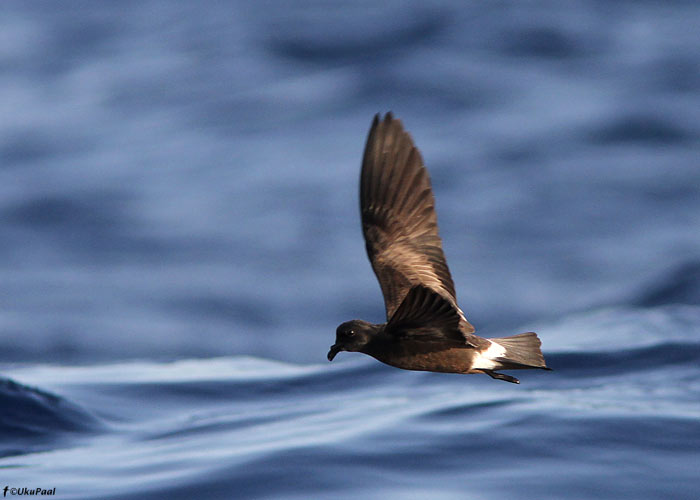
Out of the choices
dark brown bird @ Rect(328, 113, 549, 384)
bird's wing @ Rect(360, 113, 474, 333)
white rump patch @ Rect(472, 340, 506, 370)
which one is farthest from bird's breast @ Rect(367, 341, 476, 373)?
bird's wing @ Rect(360, 113, 474, 333)

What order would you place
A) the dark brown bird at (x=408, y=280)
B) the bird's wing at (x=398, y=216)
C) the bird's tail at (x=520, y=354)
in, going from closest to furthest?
the dark brown bird at (x=408, y=280)
the bird's tail at (x=520, y=354)
the bird's wing at (x=398, y=216)

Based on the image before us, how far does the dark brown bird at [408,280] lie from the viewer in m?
5.26

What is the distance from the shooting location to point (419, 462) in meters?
14.8

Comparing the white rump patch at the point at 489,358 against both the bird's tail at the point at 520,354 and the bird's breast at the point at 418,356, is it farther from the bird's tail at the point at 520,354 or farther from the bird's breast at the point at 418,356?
the bird's breast at the point at 418,356

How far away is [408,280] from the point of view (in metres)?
6.42

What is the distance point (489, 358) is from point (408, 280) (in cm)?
95

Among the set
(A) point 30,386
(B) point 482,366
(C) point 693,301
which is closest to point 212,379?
(A) point 30,386

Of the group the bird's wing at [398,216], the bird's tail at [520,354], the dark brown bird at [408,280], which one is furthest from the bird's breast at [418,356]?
the bird's wing at [398,216]

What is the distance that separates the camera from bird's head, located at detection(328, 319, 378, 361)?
5.35m

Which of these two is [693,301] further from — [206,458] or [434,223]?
[434,223]

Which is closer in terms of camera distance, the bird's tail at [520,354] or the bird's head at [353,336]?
the bird's head at [353,336]

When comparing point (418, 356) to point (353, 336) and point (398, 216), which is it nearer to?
point (353, 336)

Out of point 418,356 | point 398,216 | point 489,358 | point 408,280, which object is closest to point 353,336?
point 418,356

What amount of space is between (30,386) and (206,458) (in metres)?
5.39
